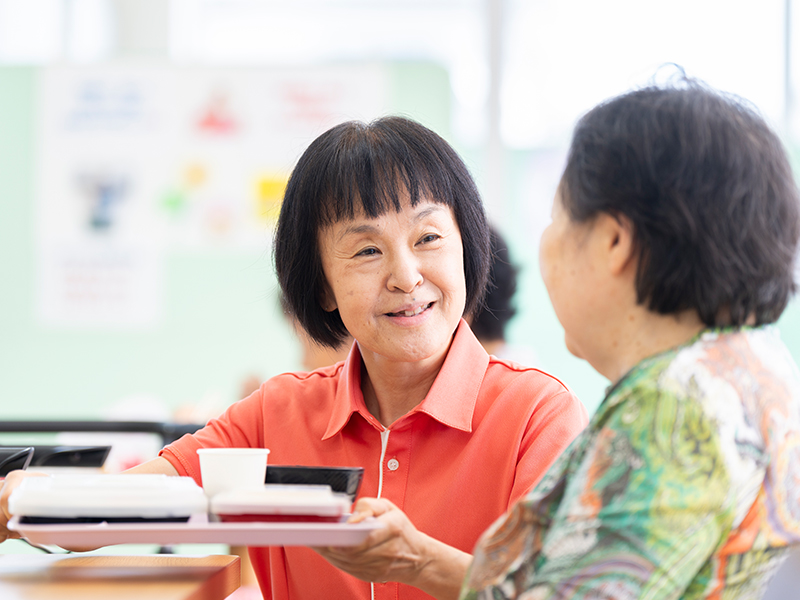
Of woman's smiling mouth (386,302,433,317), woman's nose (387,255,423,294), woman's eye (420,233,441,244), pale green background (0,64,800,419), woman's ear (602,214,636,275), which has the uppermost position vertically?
woman's ear (602,214,636,275)

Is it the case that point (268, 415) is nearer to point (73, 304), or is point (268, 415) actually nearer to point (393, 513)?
point (393, 513)

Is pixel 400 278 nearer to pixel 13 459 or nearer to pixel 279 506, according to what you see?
pixel 279 506

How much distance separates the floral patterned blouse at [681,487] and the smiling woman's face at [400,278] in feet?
1.77

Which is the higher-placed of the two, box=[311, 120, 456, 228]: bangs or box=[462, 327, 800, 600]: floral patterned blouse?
box=[311, 120, 456, 228]: bangs

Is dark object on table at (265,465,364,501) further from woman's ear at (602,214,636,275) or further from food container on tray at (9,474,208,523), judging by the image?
woman's ear at (602,214,636,275)

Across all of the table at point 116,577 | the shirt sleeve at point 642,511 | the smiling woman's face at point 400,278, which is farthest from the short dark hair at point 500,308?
the shirt sleeve at point 642,511

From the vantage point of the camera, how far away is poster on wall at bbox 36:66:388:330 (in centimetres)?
320

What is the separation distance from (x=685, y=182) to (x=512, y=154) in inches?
116

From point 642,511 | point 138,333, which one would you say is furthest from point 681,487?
point 138,333

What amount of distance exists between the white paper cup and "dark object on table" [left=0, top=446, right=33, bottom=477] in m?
0.50

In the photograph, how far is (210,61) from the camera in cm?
327

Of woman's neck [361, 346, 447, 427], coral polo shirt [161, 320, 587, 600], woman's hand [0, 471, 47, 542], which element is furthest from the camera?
woman's neck [361, 346, 447, 427]

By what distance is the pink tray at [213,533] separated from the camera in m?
0.83

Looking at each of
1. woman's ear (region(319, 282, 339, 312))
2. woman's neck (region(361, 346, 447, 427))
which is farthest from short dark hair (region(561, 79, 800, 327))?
woman's ear (region(319, 282, 339, 312))
